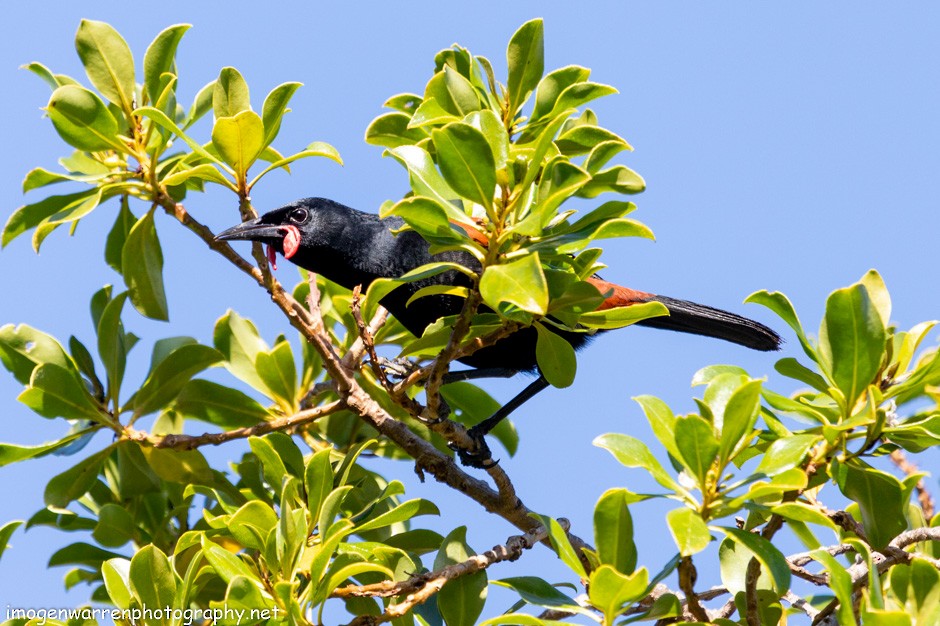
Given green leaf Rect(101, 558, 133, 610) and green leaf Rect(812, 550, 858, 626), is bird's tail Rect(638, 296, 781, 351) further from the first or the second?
green leaf Rect(101, 558, 133, 610)

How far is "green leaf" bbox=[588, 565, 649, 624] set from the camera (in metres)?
2.02

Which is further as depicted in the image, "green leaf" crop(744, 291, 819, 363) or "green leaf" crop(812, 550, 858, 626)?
"green leaf" crop(744, 291, 819, 363)

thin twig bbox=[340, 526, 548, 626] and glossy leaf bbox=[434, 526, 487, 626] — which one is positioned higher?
thin twig bbox=[340, 526, 548, 626]

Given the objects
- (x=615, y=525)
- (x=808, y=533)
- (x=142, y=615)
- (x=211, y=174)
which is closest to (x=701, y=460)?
(x=615, y=525)

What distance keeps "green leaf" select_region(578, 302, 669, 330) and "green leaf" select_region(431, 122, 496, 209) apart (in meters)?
0.52

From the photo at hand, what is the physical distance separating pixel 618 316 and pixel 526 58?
3.29ft

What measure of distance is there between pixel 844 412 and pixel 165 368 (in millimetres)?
2259

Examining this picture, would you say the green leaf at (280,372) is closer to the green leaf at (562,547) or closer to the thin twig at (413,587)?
the thin twig at (413,587)

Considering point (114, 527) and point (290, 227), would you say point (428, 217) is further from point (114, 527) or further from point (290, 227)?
point (290, 227)

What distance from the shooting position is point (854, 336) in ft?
7.48

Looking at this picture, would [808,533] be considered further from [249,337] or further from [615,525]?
[249,337]

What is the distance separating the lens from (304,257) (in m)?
4.39

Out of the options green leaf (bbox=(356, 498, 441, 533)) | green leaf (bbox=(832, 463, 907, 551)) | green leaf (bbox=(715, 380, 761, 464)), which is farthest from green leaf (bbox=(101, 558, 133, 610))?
green leaf (bbox=(832, 463, 907, 551))

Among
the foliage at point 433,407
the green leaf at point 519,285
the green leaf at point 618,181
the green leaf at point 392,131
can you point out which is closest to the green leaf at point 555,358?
the foliage at point 433,407
